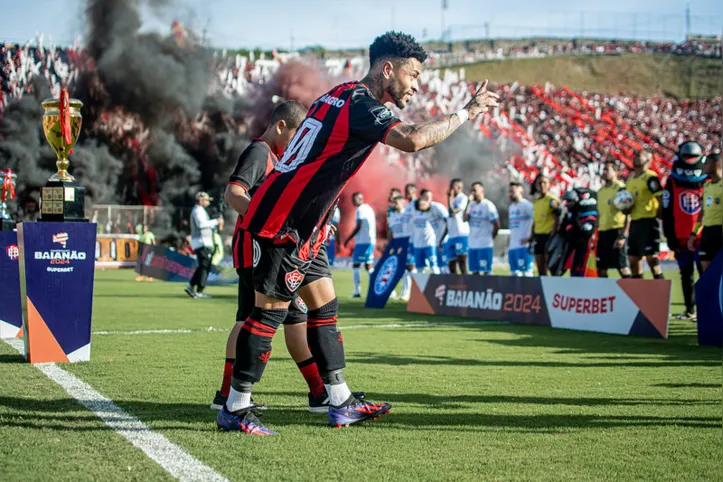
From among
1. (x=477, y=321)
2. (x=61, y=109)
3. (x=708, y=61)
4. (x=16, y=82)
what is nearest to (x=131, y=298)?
(x=477, y=321)

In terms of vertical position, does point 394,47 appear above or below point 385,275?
above

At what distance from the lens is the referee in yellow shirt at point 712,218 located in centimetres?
1012

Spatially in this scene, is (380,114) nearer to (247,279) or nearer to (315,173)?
(315,173)

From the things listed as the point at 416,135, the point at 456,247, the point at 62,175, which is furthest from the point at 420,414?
the point at 456,247

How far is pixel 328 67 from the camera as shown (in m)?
49.4

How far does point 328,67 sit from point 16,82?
18142 millimetres

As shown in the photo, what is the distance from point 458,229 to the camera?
16.8m

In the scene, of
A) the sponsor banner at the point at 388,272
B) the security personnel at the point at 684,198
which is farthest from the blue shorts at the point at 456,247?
the security personnel at the point at 684,198

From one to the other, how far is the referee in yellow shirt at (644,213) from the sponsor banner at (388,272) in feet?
12.3

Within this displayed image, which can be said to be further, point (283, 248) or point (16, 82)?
point (16, 82)

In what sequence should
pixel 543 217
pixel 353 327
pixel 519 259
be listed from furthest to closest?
pixel 519 259
pixel 543 217
pixel 353 327

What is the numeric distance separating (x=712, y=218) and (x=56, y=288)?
7971 millimetres

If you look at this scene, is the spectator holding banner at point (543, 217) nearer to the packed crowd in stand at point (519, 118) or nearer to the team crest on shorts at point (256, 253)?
the team crest on shorts at point (256, 253)

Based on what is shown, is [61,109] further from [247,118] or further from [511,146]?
[511,146]
